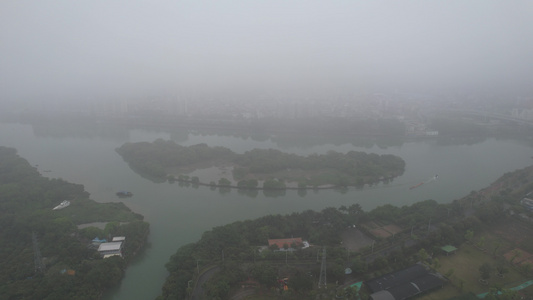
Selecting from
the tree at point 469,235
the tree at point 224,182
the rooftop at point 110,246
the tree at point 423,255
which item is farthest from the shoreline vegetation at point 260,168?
the tree at point 423,255

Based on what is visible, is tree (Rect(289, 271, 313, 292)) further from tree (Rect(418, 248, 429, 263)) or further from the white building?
the white building

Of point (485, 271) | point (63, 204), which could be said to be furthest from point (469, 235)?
point (63, 204)

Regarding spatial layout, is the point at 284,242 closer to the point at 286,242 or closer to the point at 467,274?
the point at 286,242

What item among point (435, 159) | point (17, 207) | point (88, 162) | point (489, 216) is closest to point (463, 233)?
point (489, 216)

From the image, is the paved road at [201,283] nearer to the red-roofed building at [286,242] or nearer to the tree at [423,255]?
the red-roofed building at [286,242]

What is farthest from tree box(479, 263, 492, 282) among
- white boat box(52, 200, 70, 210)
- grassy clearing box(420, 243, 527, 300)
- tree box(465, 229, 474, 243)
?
white boat box(52, 200, 70, 210)

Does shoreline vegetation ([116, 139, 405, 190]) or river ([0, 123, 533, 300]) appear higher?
shoreline vegetation ([116, 139, 405, 190])
